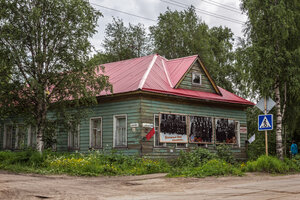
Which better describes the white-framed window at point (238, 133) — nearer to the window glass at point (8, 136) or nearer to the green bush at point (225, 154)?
the green bush at point (225, 154)

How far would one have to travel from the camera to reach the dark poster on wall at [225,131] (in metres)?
22.9

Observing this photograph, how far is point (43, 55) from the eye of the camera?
17.5 metres

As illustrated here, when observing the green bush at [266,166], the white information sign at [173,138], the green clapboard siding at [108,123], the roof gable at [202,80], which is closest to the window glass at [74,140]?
the green clapboard siding at [108,123]

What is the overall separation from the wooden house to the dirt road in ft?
17.3

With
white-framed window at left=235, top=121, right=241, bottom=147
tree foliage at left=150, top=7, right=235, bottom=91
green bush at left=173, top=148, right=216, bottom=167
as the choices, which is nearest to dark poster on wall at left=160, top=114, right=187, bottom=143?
green bush at left=173, top=148, right=216, bottom=167

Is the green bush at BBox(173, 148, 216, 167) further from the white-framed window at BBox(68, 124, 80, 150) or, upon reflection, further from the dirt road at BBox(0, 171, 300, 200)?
the white-framed window at BBox(68, 124, 80, 150)

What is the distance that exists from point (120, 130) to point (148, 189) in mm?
8986

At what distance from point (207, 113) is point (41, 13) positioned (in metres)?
11.0

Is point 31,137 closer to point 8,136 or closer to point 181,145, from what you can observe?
point 8,136

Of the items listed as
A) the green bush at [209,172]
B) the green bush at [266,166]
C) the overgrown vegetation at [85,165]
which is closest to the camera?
the green bush at [209,172]

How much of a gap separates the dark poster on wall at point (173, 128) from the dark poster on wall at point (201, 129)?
67 centimetres

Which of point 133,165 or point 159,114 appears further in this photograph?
point 159,114

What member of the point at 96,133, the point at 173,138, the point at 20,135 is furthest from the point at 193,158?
the point at 20,135

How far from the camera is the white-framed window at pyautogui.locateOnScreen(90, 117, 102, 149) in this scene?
69.3ft
